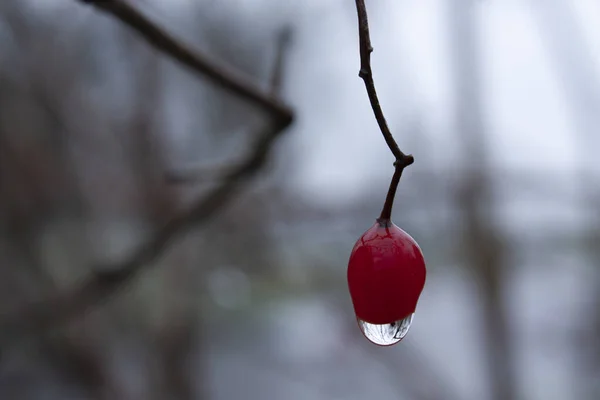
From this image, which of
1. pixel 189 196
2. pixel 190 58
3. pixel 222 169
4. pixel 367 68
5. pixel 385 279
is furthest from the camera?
pixel 189 196

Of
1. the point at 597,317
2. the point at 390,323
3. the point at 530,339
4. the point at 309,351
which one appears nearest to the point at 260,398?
the point at 309,351

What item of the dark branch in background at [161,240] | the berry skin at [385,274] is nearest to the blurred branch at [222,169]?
the dark branch in background at [161,240]

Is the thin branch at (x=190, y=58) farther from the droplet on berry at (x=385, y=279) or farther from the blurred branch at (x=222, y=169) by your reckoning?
the droplet on berry at (x=385, y=279)

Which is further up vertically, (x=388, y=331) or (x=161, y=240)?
(x=388, y=331)

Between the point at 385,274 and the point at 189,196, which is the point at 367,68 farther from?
the point at 189,196

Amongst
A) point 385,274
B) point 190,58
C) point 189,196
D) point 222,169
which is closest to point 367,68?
point 385,274

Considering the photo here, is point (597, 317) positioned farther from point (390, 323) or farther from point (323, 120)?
point (390, 323)

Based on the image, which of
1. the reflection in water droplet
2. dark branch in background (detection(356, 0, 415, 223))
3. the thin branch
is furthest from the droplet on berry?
the thin branch
